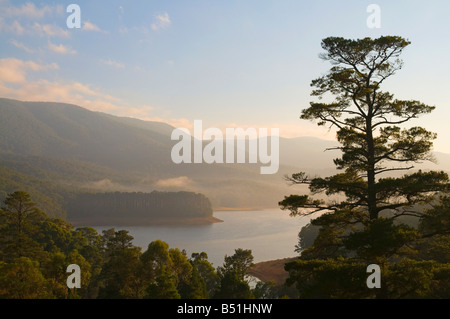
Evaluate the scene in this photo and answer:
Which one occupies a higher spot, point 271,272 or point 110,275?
point 110,275

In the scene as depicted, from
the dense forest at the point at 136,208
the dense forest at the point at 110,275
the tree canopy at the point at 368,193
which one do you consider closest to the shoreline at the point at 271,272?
the dense forest at the point at 110,275

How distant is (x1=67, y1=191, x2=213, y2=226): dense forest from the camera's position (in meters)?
167

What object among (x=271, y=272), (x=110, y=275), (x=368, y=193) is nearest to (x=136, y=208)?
(x=271, y=272)

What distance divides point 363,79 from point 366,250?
738 cm

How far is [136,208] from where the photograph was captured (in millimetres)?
174000

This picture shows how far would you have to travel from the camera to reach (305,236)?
2402 inches

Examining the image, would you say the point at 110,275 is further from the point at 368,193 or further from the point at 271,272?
the point at 271,272

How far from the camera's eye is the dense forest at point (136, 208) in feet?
549

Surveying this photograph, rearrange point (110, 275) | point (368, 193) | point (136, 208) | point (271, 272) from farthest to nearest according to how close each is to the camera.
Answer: point (136, 208), point (271, 272), point (110, 275), point (368, 193)

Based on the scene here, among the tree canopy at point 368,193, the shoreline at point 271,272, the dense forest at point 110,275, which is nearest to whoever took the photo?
the tree canopy at point 368,193

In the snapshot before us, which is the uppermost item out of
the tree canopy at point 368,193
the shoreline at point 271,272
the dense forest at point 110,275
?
the tree canopy at point 368,193

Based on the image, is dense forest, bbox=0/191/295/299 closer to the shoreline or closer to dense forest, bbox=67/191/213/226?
the shoreline

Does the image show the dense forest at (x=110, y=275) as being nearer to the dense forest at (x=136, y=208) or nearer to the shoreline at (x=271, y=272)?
the shoreline at (x=271, y=272)
